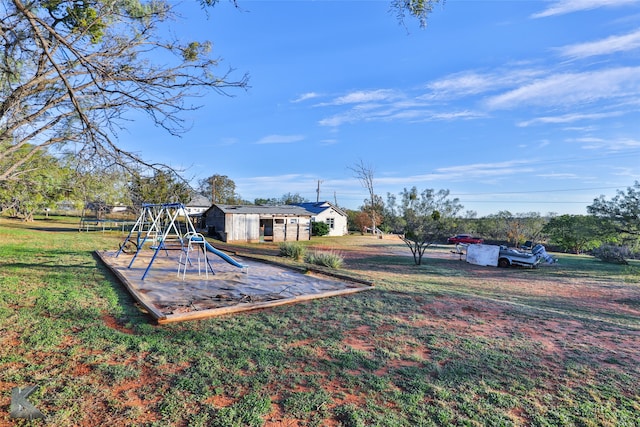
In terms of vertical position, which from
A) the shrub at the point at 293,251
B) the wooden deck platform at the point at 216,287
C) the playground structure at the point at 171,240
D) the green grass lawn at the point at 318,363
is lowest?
the green grass lawn at the point at 318,363

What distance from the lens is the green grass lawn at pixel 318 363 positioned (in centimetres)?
286

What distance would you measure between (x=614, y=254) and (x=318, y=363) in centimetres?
2205

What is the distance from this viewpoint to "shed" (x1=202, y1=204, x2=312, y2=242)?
2373cm

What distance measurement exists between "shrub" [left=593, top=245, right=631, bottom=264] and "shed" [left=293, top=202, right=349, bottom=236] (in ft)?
67.7

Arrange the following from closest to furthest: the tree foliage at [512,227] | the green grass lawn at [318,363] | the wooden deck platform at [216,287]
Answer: the green grass lawn at [318,363], the wooden deck platform at [216,287], the tree foliage at [512,227]

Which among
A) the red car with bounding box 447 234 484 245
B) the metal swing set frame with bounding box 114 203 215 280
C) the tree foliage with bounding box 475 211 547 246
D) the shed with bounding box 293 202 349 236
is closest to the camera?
the metal swing set frame with bounding box 114 203 215 280

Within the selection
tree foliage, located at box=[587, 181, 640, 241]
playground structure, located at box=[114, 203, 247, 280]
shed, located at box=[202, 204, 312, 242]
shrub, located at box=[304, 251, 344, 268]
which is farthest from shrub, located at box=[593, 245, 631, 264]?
playground structure, located at box=[114, 203, 247, 280]

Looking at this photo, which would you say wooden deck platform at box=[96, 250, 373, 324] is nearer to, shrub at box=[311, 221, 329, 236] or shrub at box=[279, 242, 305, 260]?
shrub at box=[279, 242, 305, 260]

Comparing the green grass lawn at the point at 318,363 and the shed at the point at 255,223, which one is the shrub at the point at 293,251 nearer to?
the green grass lawn at the point at 318,363

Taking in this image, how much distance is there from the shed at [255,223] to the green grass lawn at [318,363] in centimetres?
1667

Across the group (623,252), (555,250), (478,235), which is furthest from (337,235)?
(623,252)

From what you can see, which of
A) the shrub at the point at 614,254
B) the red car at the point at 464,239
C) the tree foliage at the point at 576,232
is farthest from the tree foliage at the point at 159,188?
the red car at the point at 464,239

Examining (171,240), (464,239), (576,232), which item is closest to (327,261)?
(171,240)

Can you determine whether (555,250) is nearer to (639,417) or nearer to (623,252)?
(623,252)
